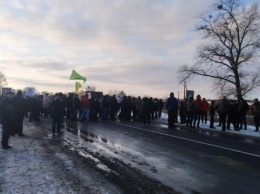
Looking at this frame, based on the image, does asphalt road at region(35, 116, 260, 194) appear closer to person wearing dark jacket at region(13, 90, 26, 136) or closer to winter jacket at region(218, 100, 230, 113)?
person wearing dark jacket at region(13, 90, 26, 136)

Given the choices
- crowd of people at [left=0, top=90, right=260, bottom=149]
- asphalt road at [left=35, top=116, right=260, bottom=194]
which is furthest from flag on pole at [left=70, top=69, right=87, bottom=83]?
asphalt road at [left=35, top=116, right=260, bottom=194]

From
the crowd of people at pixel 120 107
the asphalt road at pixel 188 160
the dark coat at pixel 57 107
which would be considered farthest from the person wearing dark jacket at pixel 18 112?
the asphalt road at pixel 188 160

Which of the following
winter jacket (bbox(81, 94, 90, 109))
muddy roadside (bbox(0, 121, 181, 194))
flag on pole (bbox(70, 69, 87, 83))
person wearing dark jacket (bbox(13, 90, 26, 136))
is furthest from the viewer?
flag on pole (bbox(70, 69, 87, 83))

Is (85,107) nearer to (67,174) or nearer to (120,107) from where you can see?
(120,107)

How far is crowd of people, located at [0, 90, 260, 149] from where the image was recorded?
53.0 feet

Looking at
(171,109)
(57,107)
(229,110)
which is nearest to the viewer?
(57,107)

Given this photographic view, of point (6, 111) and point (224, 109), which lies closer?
point (6, 111)

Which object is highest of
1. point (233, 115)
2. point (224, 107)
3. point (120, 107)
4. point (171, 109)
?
point (120, 107)

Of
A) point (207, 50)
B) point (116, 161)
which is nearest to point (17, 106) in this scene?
point (116, 161)

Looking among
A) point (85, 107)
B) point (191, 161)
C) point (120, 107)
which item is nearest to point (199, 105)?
point (85, 107)

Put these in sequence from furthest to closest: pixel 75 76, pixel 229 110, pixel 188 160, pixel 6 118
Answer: pixel 75 76 → pixel 229 110 → pixel 6 118 → pixel 188 160

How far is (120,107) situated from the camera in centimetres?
3061

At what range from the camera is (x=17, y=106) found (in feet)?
54.0

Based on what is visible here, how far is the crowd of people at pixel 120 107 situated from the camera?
16.2m
